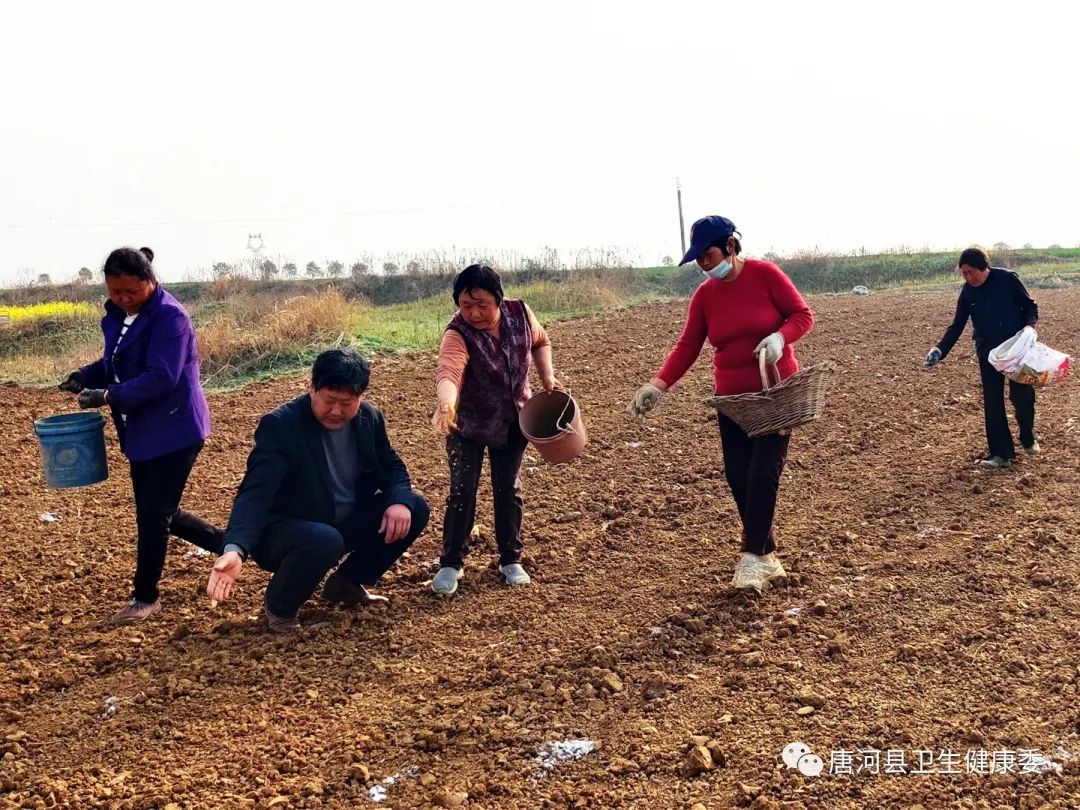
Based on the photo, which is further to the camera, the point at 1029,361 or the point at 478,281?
the point at 1029,361

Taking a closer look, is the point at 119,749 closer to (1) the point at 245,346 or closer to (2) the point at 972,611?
(2) the point at 972,611

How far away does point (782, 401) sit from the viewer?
3529 millimetres

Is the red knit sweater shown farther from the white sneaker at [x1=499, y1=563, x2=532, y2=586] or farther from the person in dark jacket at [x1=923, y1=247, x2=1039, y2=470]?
the person in dark jacket at [x1=923, y1=247, x2=1039, y2=470]

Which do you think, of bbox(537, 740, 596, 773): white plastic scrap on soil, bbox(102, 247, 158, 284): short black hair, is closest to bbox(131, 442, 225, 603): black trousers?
bbox(102, 247, 158, 284): short black hair

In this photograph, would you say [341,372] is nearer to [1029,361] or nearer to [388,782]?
[388,782]

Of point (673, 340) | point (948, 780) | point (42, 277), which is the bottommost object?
point (948, 780)

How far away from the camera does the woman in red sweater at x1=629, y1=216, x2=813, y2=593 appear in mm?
3623

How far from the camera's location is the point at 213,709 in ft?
10.1

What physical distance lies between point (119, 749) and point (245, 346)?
25.8 ft

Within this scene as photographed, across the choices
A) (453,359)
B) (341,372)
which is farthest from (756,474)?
(341,372)

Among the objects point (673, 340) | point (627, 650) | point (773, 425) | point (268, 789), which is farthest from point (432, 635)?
point (673, 340)

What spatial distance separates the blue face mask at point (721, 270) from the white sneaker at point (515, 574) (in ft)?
4.81

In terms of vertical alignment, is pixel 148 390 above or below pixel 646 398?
above

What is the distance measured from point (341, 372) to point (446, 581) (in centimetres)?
113
